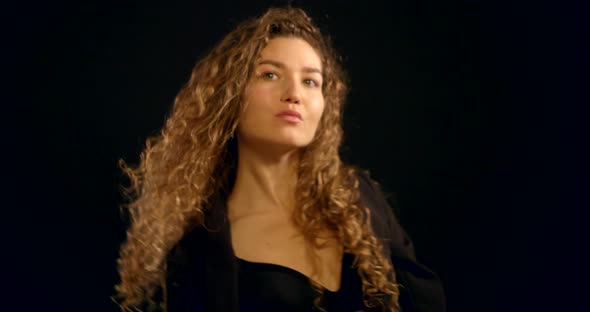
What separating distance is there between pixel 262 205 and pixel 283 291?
296mm

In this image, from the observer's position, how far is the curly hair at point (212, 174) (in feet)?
5.85

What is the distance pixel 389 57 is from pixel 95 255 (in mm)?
1285

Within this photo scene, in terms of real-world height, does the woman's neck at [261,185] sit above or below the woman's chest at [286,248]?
above

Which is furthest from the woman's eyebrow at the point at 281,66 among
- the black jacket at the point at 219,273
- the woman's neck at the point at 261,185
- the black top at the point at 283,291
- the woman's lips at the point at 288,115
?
the black top at the point at 283,291

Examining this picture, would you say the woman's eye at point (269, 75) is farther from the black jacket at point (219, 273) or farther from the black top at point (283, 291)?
the black top at point (283, 291)

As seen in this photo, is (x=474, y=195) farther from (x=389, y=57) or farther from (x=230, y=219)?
(x=230, y=219)

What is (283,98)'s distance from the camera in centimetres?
171

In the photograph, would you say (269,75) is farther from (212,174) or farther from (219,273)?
(219,273)

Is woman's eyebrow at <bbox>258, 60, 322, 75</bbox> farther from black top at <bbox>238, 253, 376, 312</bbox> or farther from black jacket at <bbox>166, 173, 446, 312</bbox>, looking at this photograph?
black top at <bbox>238, 253, 376, 312</bbox>

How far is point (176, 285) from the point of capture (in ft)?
5.81

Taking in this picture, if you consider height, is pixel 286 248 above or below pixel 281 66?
below

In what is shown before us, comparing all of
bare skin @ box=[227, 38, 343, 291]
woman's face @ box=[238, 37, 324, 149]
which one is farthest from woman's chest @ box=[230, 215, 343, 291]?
woman's face @ box=[238, 37, 324, 149]

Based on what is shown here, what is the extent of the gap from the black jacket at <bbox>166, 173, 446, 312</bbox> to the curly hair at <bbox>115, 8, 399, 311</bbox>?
0.13 ft

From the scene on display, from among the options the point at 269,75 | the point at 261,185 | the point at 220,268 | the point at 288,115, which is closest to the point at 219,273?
the point at 220,268
